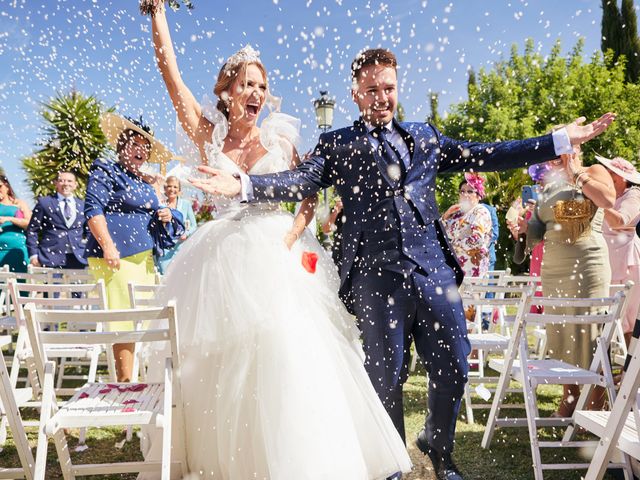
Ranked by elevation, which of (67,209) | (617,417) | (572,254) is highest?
(67,209)

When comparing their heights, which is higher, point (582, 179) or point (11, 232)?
point (582, 179)

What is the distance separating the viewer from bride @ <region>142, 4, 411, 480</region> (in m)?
2.49

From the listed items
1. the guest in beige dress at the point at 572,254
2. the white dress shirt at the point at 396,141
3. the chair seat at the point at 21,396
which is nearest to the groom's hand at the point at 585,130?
the white dress shirt at the point at 396,141

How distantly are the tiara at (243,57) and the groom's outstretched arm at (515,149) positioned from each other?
3.79 ft

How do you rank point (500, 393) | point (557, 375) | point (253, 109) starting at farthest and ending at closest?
point (500, 393) < point (557, 375) < point (253, 109)

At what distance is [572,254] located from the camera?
419 centimetres

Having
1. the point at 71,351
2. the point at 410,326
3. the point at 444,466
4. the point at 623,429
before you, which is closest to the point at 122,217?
the point at 71,351

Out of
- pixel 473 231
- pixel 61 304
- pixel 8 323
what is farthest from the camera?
pixel 473 231

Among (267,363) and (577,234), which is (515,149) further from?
(577,234)

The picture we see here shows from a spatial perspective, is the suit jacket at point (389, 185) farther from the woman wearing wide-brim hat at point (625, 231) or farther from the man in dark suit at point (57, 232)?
the man in dark suit at point (57, 232)

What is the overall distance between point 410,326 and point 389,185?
0.77m

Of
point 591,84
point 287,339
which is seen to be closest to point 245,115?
point 287,339

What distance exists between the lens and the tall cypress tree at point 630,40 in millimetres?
29406

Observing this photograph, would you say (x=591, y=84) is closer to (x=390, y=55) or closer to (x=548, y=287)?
(x=548, y=287)
